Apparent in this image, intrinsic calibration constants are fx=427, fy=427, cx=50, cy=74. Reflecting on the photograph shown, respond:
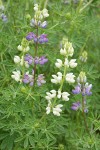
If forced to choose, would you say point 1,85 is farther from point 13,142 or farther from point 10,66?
point 13,142

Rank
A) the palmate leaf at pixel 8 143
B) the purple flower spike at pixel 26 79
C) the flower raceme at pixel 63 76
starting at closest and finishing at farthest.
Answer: the flower raceme at pixel 63 76 → the purple flower spike at pixel 26 79 → the palmate leaf at pixel 8 143

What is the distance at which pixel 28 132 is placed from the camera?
289 cm

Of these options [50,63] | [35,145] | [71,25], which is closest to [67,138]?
[35,145]

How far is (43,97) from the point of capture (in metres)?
3.05

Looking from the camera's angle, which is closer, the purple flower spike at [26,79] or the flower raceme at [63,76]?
the flower raceme at [63,76]

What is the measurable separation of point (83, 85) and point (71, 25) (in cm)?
87

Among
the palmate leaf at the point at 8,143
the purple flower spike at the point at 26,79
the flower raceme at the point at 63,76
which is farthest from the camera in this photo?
the palmate leaf at the point at 8,143

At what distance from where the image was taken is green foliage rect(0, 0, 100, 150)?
9.52 ft

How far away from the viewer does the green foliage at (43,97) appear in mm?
2900

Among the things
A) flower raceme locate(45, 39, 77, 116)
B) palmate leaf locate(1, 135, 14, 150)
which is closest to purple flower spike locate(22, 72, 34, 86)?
flower raceme locate(45, 39, 77, 116)

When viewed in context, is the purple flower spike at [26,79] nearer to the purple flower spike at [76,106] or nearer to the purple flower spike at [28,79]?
the purple flower spike at [28,79]

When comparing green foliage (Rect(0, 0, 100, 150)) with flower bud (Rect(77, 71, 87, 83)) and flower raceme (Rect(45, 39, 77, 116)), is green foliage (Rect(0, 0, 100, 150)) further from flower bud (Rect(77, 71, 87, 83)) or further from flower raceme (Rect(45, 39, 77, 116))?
flower bud (Rect(77, 71, 87, 83))

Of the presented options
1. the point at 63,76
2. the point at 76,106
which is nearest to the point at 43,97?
the point at 76,106

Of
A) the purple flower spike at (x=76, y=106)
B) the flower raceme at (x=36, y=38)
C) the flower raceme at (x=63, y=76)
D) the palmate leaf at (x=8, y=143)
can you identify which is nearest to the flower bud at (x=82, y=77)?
the flower raceme at (x=63, y=76)
